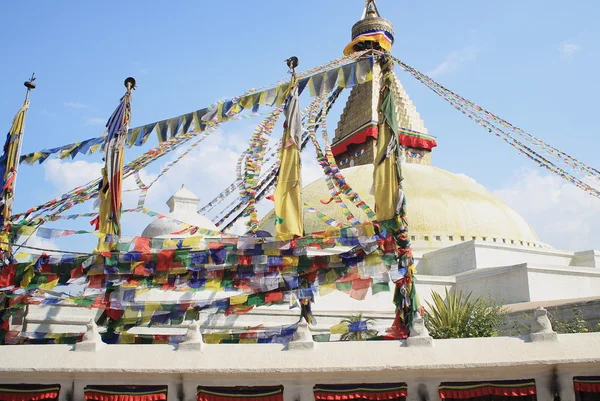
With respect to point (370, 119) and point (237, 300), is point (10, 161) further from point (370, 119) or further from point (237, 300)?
point (370, 119)

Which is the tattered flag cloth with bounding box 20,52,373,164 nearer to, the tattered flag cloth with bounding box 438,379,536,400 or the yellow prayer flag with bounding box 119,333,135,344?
the yellow prayer flag with bounding box 119,333,135,344

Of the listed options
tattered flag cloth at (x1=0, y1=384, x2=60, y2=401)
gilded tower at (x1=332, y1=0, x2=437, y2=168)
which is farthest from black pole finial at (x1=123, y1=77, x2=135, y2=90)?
gilded tower at (x1=332, y1=0, x2=437, y2=168)

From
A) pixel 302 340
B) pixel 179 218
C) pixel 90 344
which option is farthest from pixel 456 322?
pixel 179 218

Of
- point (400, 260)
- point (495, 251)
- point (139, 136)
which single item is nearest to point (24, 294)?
point (139, 136)

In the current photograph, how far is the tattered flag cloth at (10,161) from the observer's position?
464 inches

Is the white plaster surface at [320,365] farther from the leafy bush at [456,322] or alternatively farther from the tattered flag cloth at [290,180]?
the leafy bush at [456,322]

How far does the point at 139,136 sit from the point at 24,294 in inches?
166

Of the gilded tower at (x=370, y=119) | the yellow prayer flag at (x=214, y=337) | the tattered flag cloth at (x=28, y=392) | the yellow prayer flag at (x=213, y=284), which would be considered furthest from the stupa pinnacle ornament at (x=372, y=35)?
the tattered flag cloth at (x=28, y=392)

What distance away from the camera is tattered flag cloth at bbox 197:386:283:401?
7.39m

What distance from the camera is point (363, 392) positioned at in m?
7.36

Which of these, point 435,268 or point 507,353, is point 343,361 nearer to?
point 507,353

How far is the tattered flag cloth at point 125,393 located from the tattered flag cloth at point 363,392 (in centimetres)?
198

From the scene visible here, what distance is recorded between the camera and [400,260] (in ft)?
29.9

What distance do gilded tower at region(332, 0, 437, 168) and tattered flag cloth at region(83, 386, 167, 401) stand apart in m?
24.4
